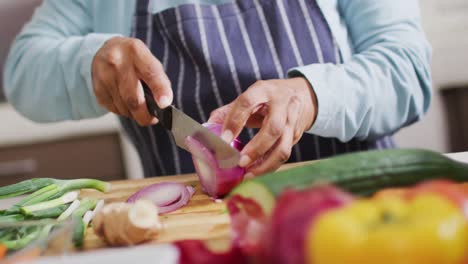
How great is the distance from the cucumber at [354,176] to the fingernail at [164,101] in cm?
35

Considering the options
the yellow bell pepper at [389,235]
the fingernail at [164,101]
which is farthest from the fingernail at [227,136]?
the yellow bell pepper at [389,235]

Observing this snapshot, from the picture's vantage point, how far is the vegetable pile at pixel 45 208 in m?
0.67

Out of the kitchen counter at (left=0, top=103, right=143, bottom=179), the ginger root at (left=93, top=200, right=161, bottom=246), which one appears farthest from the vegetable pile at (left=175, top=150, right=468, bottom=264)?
the kitchen counter at (left=0, top=103, right=143, bottom=179)

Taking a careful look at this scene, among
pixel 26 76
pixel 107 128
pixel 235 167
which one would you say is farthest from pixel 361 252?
pixel 107 128

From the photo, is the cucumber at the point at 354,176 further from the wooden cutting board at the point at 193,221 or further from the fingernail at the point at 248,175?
the fingernail at the point at 248,175

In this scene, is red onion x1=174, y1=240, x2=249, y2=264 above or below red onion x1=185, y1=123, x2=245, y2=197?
above

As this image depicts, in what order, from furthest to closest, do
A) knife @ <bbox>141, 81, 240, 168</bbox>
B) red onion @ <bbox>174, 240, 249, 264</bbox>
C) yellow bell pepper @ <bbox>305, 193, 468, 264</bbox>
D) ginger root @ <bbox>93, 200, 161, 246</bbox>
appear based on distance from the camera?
knife @ <bbox>141, 81, 240, 168</bbox>, ginger root @ <bbox>93, 200, 161, 246</bbox>, red onion @ <bbox>174, 240, 249, 264</bbox>, yellow bell pepper @ <bbox>305, 193, 468, 264</bbox>

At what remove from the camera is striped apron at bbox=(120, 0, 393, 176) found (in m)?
1.07

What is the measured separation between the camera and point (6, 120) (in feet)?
6.53

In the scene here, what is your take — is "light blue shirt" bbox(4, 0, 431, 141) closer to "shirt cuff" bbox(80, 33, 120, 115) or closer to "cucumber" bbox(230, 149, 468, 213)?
"shirt cuff" bbox(80, 33, 120, 115)

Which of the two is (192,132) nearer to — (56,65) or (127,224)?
(127,224)

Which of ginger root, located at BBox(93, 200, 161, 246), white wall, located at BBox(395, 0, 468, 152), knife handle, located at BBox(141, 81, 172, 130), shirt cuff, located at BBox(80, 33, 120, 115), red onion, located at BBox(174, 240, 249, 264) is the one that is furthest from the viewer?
white wall, located at BBox(395, 0, 468, 152)

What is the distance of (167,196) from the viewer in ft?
2.63

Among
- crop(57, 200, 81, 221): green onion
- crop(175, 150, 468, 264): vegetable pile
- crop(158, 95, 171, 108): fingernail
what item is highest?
crop(175, 150, 468, 264): vegetable pile
